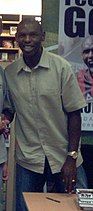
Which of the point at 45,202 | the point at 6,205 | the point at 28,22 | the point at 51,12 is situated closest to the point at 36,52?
the point at 28,22

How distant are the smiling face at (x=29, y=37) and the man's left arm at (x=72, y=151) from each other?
1.31 ft

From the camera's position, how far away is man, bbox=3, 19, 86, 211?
2.54 m

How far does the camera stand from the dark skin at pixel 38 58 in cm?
251

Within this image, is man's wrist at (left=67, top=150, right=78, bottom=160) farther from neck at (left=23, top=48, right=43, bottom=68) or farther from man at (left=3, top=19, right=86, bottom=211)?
neck at (left=23, top=48, right=43, bottom=68)

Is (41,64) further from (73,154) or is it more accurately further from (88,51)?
(88,51)

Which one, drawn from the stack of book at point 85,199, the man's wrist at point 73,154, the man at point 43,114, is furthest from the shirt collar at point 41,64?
the stack of book at point 85,199

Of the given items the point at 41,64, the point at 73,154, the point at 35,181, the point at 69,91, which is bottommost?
the point at 35,181

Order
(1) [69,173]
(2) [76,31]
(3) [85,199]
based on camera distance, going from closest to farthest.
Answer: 1. (3) [85,199]
2. (1) [69,173]
3. (2) [76,31]

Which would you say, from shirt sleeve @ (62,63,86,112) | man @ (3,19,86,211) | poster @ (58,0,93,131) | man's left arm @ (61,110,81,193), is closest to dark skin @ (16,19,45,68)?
man @ (3,19,86,211)

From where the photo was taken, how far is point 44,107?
8.35ft

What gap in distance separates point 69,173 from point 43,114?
34 cm

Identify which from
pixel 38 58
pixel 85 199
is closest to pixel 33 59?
pixel 38 58

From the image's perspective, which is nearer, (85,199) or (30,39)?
(85,199)

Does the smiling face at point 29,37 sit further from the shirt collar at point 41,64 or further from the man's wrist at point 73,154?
the man's wrist at point 73,154
